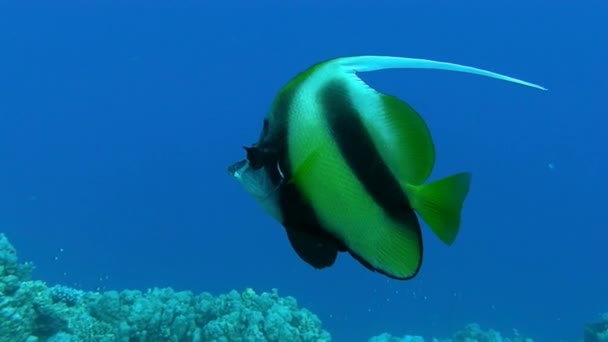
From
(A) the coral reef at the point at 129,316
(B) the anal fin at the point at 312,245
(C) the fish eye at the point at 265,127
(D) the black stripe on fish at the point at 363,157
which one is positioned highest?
(A) the coral reef at the point at 129,316

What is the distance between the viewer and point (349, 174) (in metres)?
1.08

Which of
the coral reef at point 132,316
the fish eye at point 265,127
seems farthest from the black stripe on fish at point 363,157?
the coral reef at point 132,316

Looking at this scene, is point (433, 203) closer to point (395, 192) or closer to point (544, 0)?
point (395, 192)

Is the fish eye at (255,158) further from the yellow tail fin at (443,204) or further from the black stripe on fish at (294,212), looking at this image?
the yellow tail fin at (443,204)

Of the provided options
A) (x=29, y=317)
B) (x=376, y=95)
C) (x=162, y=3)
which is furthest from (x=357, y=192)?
(x=162, y=3)

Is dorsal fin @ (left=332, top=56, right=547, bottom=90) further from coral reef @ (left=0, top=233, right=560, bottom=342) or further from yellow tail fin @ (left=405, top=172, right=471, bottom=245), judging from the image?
coral reef @ (left=0, top=233, right=560, bottom=342)

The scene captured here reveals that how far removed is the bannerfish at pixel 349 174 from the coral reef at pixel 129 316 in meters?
6.50

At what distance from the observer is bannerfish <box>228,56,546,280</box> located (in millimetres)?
1070

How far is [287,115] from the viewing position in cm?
110

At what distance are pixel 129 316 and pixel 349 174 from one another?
272 inches

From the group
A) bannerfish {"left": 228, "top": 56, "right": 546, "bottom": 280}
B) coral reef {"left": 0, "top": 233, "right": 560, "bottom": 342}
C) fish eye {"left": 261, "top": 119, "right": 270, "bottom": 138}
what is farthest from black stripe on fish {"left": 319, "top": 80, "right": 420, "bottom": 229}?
coral reef {"left": 0, "top": 233, "right": 560, "bottom": 342}

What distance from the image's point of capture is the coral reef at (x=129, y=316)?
270 inches

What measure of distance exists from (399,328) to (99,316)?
75.3 feet

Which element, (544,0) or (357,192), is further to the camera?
(544,0)
